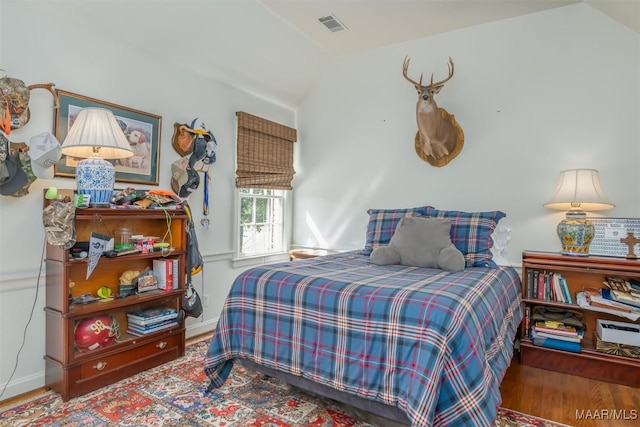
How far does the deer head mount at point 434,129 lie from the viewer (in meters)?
3.21

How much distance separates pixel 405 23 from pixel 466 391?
3126mm

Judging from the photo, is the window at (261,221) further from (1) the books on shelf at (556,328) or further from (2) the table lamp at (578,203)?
(2) the table lamp at (578,203)

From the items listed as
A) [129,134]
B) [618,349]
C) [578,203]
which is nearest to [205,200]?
[129,134]

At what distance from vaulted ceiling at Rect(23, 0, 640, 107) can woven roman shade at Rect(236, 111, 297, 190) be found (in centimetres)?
Answer: 41

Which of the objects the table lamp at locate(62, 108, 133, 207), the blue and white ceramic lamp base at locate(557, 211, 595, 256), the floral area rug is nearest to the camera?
the floral area rug

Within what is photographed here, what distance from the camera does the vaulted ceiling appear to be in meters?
2.66

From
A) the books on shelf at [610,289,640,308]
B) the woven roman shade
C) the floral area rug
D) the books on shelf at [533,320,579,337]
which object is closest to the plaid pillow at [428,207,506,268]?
the books on shelf at [533,320,579,337]

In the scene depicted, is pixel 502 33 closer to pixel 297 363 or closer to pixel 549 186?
pixel 549 186

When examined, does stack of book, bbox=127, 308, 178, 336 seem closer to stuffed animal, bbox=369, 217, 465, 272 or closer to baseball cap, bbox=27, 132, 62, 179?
baseball cap, bbox=27, 132, 62, 179

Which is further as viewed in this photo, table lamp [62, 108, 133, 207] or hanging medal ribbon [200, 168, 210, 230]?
hanging medal ribbon [200, 168, 210, 230]

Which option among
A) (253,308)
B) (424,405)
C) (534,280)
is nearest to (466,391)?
(424,405)

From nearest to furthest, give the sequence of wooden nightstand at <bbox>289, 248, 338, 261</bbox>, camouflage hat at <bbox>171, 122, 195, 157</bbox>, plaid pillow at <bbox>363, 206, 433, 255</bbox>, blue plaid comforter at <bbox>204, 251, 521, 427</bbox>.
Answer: blue plaid comforter at <bbox>204, 251, 521, 427</bbox> < camouflage hat at <bbox>171, 122, 195, 157</bbox> < plaid pillow at <bbox>363, 206, 433, 255</bbox> < wooden nightstand at <bbox>289, 248, 338, 261</bbox>

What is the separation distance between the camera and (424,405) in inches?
61.9

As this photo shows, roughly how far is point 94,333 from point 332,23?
3.19 m
